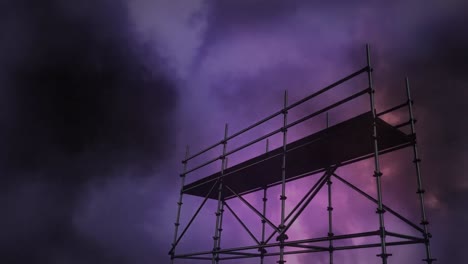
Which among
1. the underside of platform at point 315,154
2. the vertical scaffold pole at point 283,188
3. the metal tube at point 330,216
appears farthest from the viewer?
the metal tube at point 330,216

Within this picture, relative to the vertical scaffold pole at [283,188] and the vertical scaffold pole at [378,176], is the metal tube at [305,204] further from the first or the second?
the vertical scaffold pole at [378,176]

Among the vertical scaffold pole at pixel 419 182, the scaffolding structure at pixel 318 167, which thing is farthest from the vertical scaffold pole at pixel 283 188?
the vertical scaffold pole at pixel 419 182

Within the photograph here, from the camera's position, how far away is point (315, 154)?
12.9 m

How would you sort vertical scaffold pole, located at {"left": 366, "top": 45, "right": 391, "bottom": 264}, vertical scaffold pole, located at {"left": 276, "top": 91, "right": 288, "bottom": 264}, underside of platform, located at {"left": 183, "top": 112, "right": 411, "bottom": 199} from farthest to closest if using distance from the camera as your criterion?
vertical scaffold pole, located at {"left": 276, "top": 91, "right": 288, "bottom": 264}
underside of platform, located at {"left": 183, "top": 112, "right": 411, "bottom": 199}
vertical scaffold pole, located at {"left": 366, "top": 45, "right": 391, "bottom": 264}

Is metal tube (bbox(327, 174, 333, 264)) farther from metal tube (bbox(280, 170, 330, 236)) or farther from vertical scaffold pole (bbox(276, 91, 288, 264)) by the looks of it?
vertical scaffold pole (bbox(276, 91, 288, 264))

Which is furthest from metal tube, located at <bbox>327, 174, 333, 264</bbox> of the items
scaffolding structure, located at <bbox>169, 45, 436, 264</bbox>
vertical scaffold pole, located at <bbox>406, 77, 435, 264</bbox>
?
vertical scaffold pole, located at <bbox>406, 77, 435, 264</bbox>

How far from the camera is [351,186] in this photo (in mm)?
12680

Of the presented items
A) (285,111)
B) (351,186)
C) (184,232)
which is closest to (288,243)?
(351,186)

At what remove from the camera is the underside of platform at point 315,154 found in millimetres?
10969

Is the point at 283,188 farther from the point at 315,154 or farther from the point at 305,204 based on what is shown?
the point at 315,154

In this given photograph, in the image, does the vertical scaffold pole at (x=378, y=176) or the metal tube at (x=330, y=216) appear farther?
the metal tube at (x=330, y=216)

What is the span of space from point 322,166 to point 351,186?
141cm

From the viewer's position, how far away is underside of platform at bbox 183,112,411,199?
36.0 feet

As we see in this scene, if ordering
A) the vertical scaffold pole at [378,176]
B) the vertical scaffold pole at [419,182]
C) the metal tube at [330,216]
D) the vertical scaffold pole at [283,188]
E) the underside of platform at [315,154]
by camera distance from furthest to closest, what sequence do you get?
1. the metal tube at [330,216]
2. the vertical scaffold pole at [283,188]
3. the underside of platform at [315,154]
4. the vertical scaffold pole at [419,182]
5. the vertical scaffold pole at [378,176]
